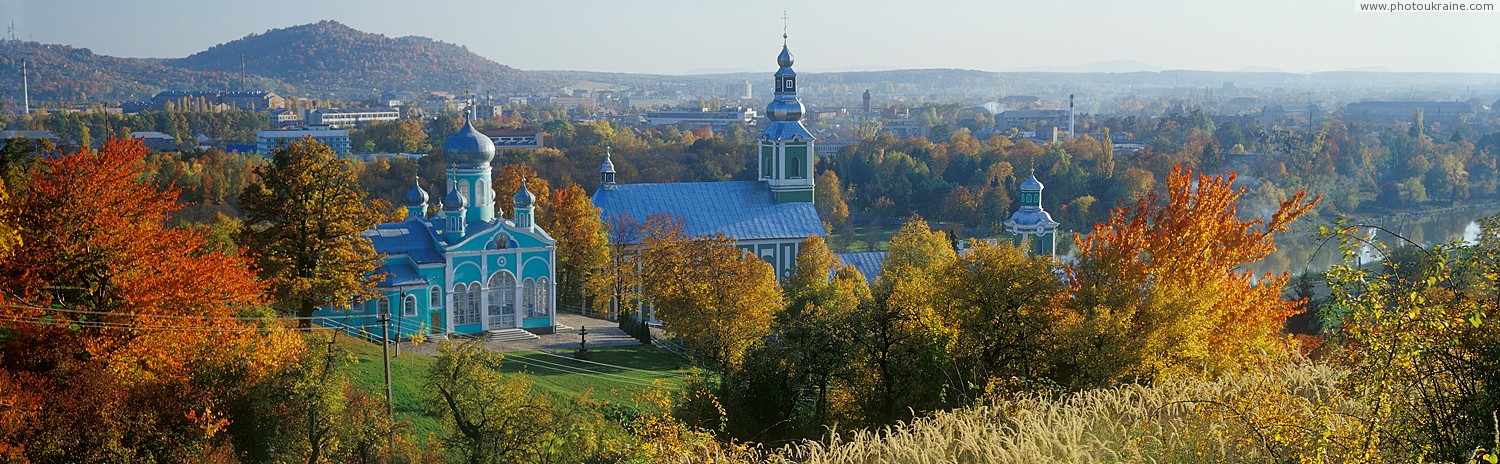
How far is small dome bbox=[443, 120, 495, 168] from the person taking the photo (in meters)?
26.2

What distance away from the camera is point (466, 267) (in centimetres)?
2508

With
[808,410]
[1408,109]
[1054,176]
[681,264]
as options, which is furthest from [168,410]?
[1408,109]

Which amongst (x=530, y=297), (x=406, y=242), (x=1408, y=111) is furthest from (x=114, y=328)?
(x=1408, y=111)

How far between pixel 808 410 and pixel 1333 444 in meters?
9.30

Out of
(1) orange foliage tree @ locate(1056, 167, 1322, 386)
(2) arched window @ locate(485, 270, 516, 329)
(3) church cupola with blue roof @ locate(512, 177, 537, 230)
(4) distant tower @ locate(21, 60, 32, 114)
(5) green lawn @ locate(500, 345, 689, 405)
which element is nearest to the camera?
(1) orange foliage tree @ locate(1056, 167, 1322, 386)

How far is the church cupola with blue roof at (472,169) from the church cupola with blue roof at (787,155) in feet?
28.2

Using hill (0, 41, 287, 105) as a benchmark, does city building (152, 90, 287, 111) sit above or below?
below

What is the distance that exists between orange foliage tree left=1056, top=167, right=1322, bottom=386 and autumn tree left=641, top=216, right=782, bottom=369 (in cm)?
635

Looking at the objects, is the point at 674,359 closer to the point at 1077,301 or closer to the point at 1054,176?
the point at 1077,301

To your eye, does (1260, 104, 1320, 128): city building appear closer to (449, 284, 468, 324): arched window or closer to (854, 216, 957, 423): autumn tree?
(449, 284, 468, 324): arched window

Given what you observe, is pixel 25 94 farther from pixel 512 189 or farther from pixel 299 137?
pixel 512 189

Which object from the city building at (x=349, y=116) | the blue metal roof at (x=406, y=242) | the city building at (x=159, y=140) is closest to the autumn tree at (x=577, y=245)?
the blue metal roof at (x=406, y=242)

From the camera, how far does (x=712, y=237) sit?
98.6ft

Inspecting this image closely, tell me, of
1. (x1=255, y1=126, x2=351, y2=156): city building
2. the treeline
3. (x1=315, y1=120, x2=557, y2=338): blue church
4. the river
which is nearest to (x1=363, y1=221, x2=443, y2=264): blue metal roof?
(x1=315, y1=120, x2=557, y2=338): blue church
